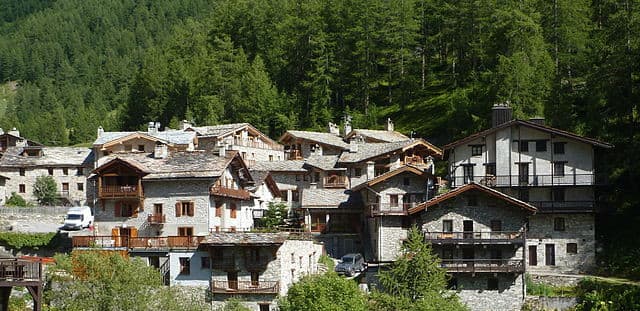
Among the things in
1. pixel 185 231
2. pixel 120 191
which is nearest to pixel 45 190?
pixel 120 191

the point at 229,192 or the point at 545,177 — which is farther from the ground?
the point at 545,177

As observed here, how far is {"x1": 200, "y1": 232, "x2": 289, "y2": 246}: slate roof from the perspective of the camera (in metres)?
48.6

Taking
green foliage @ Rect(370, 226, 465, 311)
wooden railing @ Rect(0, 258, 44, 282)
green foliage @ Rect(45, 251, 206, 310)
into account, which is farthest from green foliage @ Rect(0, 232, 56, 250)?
green foliage @ Rect(370, 226, 465, 311)

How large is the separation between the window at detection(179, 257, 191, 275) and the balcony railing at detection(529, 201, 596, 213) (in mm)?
21225

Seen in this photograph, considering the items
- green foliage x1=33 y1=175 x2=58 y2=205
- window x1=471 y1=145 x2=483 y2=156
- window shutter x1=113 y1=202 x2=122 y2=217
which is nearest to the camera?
window shutter x1=113 y1=202 x2=122 y2=217

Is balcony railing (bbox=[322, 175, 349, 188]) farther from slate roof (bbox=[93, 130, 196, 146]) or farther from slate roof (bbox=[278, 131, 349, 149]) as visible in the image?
slate roof (bbox=[93, 130, 196, 146])

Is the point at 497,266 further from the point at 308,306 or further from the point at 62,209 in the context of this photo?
the point at 62,209

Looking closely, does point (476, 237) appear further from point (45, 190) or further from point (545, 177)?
point (45, 190)

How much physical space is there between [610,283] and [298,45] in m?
59.8

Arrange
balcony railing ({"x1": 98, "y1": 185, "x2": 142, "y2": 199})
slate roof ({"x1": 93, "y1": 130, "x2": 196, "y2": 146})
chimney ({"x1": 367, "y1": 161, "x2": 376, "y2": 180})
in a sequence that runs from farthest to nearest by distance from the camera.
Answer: slate roof ({"x1": 93, "y1": 130, "x2": 196, "y2": 146}) → chimney ({"x1": 367, "y1": 161, "x2": 376, "y2": 180}) → balcony railing ({"x1": 98, "y1": 185, "x2": 142, "y2": 199})

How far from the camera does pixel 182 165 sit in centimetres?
5628

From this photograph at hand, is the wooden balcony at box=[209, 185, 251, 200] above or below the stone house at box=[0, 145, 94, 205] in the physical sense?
below

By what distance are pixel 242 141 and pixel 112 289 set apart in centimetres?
4132

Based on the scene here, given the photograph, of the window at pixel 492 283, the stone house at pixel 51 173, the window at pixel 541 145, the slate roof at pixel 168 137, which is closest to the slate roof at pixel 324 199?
the window at pixel 541 145
